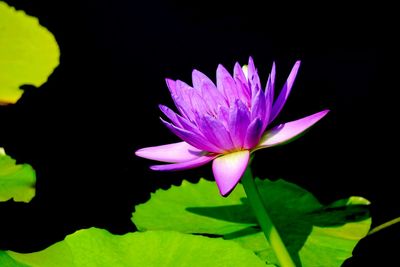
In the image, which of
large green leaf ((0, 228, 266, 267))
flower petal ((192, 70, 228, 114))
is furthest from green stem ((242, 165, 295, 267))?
flower petal ((192, 70, 228, 114))

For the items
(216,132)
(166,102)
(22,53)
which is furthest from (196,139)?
(22,53)

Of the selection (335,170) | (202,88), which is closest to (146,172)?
(335,170)

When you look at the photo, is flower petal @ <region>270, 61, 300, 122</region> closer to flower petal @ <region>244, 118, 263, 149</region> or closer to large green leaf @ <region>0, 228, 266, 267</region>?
flower petal @ <region>244, 118, 263, 149</region>

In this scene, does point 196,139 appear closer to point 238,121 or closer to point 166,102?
point 238,121

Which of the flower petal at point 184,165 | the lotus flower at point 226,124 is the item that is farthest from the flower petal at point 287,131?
the flower petal at point 184,165

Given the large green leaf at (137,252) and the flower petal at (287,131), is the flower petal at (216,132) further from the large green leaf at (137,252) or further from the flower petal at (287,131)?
the large green leaf at (137,252)

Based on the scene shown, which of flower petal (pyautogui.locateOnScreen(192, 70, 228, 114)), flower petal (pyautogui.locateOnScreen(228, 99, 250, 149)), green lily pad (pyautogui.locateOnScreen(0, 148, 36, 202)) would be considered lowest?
green lily pad (pyautogui.locateOnScreen(0, 148, 36, 202))
